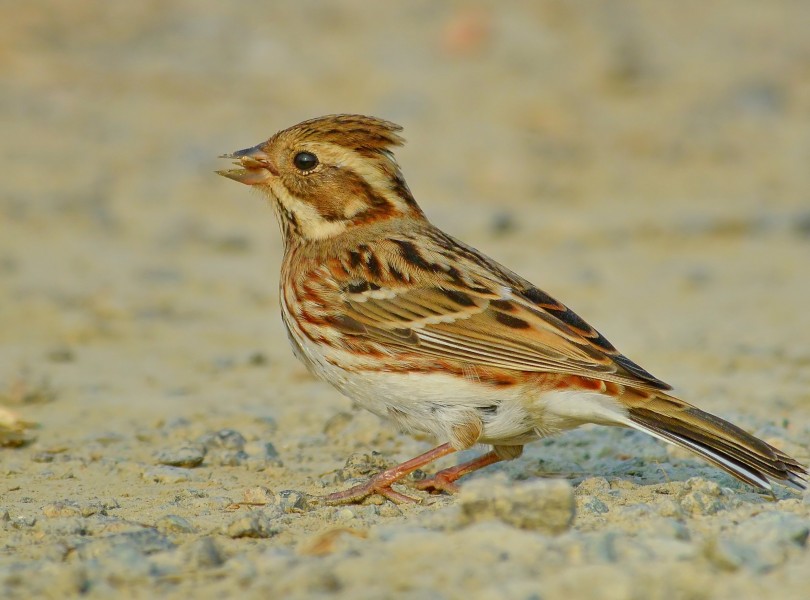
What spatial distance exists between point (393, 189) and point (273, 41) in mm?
9916

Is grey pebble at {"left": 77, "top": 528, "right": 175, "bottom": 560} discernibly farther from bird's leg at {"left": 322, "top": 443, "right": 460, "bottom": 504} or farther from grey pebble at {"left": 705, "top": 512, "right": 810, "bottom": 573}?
grey pebble at {"left": 705, "top": 512, "right": 810, "bottom": 573}

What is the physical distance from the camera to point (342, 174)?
7145mm

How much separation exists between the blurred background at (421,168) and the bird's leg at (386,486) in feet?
7.24

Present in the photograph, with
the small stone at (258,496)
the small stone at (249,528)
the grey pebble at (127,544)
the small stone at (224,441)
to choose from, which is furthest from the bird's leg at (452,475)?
the grey pebble at (127,544)

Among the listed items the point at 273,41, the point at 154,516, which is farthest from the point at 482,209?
the point at 154,516

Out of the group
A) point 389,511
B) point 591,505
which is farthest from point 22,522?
point 591,505

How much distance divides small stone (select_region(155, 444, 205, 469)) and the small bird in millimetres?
820

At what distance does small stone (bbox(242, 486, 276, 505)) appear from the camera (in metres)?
5.88

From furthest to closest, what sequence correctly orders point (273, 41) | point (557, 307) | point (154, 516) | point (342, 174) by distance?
1. point (273, 41)
2. point (342, 174)
3. point (557, 307)
4. point (154, 516)

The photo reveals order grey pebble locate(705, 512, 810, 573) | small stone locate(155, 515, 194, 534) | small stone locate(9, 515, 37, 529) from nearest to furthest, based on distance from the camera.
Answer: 1. grey pebble locate(705, 512, 810, 573)
2. small stone locate(155, 515, 194, 534)
3. small stone locate(9, 515, 37, 529)

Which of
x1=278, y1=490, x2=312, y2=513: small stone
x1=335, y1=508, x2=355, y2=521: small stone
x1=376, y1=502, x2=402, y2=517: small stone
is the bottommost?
x1=278, y1=490, x2=312, y2=513: small stone

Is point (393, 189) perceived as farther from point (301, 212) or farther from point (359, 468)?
point (359, 468)

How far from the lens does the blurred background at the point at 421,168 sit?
975 centimetres

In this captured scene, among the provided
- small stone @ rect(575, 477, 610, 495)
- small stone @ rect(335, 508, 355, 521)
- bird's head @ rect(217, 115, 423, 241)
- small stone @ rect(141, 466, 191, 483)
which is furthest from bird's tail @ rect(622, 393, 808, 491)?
small stone @ rect(141, 466, 191, 483)
